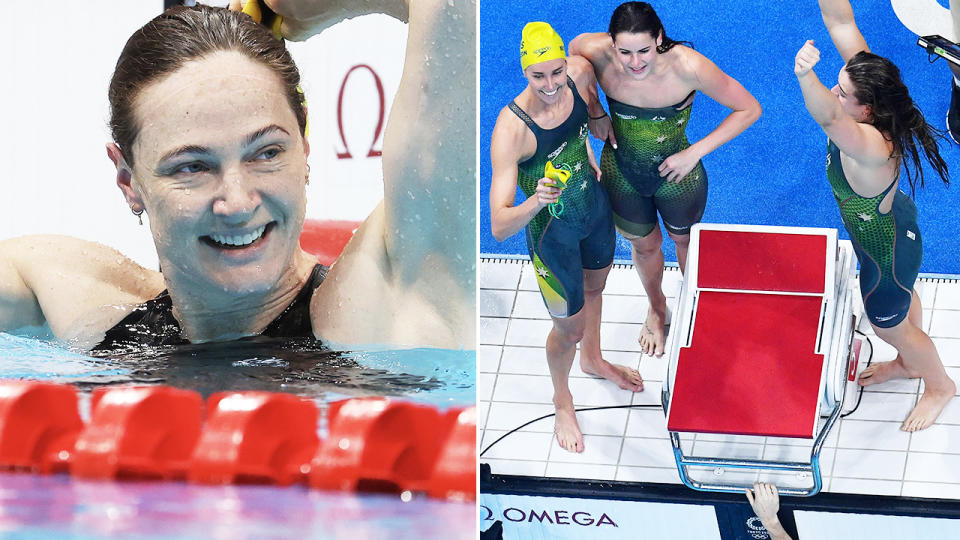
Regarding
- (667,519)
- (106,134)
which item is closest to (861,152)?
(667,519)

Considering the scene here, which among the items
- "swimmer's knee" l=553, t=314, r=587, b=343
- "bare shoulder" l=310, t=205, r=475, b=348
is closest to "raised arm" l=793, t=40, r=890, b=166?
"swimmer's knee" l=553, t=314, r=587, b=343

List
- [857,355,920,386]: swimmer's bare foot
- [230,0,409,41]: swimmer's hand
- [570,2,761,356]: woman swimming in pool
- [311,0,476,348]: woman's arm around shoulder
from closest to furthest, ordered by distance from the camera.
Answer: [311,0,476,348]: woman's arm around shoulder → [230,0,409,41]: swimmer's hand → [570,2,761,356]: woman swimming in pool → [857,355,920,386]: swimmer's bare foot

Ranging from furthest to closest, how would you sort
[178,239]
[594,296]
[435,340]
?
[594,296] < [435,340] < [178,239]

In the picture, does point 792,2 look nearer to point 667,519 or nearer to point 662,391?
point 662,391

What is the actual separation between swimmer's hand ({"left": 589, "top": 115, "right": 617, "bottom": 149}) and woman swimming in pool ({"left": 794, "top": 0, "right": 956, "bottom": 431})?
0.44 meters

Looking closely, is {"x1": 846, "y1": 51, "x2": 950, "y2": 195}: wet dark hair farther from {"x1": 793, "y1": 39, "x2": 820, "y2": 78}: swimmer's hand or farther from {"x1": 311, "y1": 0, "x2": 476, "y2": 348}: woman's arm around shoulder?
{"x1": 311, "y1": 0, "x2": 476, "y2": 348}: woman's arm around shoulder

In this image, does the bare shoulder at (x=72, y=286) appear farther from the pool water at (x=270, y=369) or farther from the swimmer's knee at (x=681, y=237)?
the swimmer's knee at (x=681, y=237)

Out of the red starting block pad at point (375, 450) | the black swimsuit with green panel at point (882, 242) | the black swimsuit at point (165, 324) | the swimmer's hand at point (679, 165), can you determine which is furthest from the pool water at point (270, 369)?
the black swimsuit with green panel at point (882, 242)

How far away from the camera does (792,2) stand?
7.87 ft

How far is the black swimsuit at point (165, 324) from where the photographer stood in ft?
7.75

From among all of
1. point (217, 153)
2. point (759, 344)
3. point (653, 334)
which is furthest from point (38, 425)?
point (759, 344)

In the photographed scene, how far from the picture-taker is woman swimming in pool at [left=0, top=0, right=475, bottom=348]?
204cm

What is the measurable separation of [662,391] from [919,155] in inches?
31.5

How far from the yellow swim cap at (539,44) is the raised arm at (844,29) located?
0.62 meters
